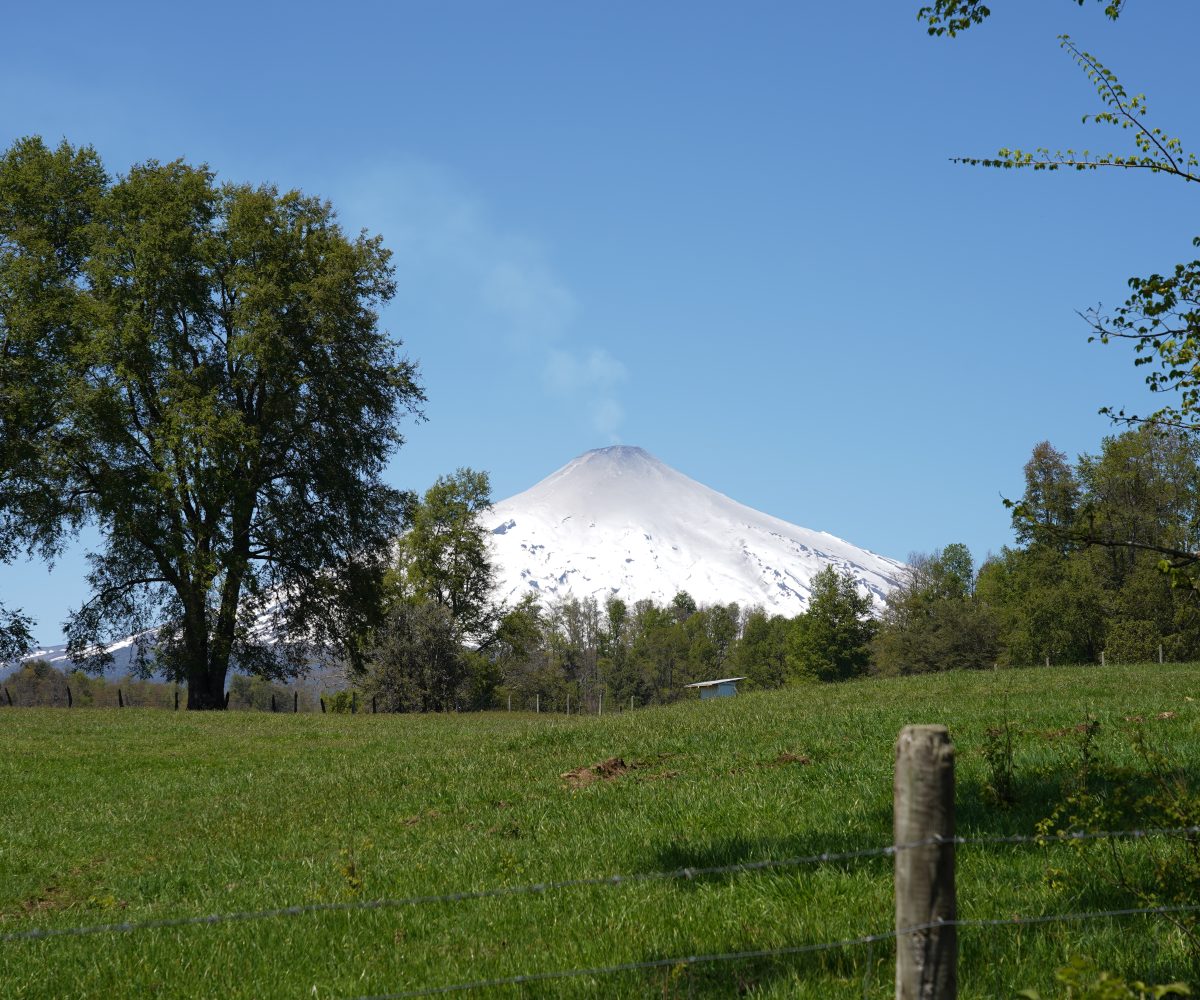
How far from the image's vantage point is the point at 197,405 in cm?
4088

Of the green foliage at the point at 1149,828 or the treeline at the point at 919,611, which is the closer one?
the green foliage at the point at 1149,828

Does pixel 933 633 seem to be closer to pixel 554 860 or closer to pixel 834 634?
pixel 834 634

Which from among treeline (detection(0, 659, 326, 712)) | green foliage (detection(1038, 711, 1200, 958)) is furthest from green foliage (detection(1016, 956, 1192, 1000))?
treeline (detection(0, 659, 326, 712))

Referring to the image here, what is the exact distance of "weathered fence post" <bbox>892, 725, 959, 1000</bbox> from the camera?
4.40 m

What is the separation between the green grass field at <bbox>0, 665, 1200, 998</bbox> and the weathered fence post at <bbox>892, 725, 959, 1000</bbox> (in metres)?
1.23

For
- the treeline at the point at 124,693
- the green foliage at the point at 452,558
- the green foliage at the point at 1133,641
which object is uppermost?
the green foliage at the point at 452,558

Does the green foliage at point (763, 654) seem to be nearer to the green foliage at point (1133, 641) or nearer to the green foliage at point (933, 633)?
the green foliage at point (933, 633)

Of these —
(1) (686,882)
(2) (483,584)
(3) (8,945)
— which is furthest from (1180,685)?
(2) (483,584)

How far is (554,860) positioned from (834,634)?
9733 centimetres

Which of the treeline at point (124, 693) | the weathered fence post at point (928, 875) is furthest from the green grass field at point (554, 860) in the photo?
the treeline at point (124, 693)

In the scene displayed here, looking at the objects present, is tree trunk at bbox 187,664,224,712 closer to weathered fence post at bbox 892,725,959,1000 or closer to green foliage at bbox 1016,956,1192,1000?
weathered fence post at bbox 892,725,959,1000

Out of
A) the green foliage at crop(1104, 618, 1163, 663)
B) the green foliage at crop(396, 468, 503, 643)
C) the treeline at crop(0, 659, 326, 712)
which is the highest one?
the green foliage at crop(396, 468, 503, 643)

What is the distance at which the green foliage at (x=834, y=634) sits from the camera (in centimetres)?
10381

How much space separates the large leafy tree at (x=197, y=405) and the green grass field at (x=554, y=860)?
756 inches
